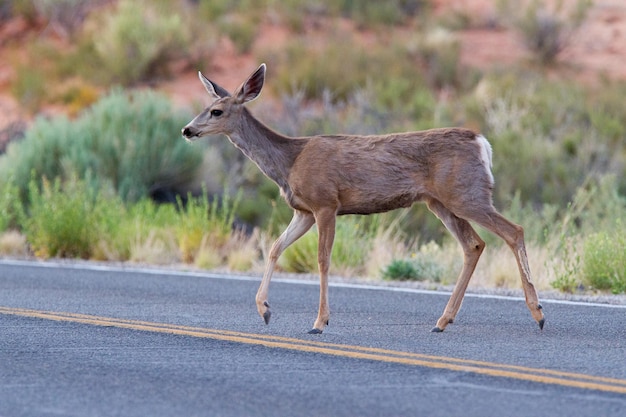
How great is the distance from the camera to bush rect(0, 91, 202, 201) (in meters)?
24.2

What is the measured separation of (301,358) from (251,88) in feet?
11.1

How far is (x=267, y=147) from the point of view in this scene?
10867 millimetres

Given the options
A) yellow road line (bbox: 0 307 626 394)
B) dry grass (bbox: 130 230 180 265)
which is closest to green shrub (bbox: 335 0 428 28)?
dry grass (bbox: 130 230 180 265)

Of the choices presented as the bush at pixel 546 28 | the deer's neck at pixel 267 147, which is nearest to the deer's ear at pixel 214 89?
the deer's neck at pixel 267 147

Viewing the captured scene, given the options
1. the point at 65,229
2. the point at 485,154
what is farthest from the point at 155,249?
the point at 485,154

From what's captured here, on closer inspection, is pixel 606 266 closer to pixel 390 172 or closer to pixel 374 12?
pixel 390 172

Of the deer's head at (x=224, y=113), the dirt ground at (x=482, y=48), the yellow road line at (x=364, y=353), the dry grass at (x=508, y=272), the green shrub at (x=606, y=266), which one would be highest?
the deer's head at (x=224, y=113)

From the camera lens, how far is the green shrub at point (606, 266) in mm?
13984

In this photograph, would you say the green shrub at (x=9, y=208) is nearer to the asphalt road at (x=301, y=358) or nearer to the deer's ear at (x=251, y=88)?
the asphalt road at (x=301, y=358)

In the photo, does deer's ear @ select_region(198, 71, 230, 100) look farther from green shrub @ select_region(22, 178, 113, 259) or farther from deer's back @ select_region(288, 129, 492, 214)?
green shrub @ select_region(22, 178, 113, 259)

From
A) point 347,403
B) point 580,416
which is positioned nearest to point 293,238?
point 347,403

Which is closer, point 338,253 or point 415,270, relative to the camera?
point 415,270

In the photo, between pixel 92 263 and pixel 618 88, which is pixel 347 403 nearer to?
pixel 92 263

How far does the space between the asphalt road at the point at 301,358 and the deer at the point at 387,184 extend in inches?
20.5
